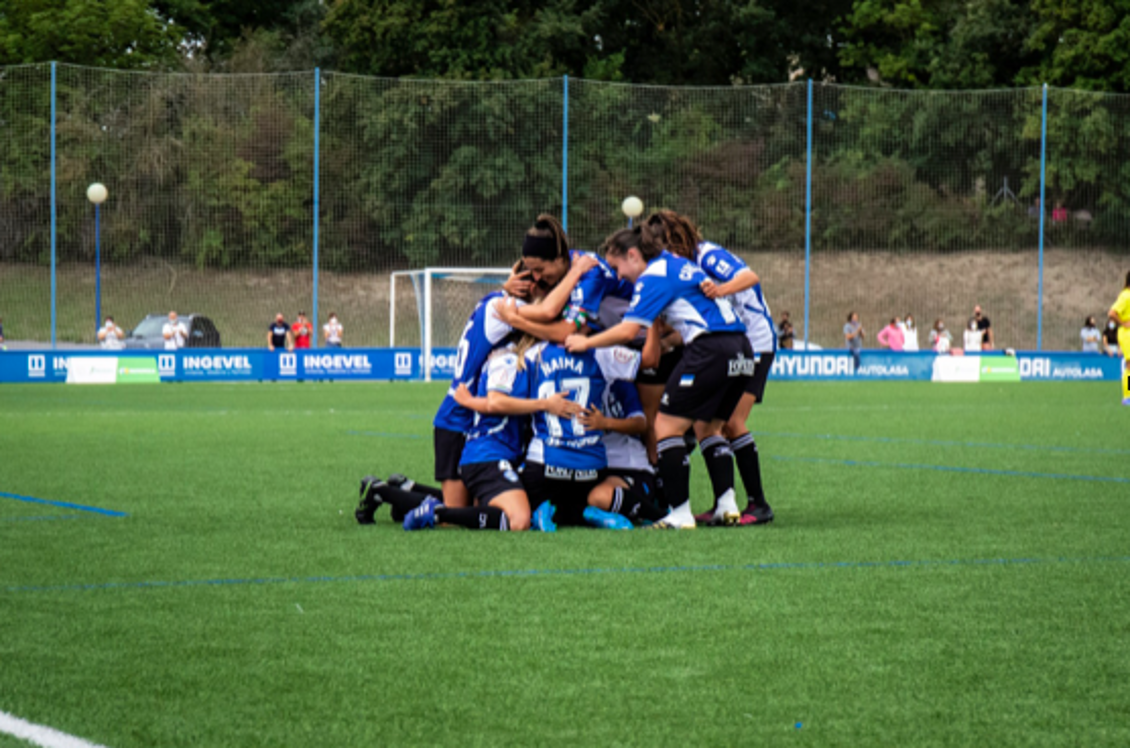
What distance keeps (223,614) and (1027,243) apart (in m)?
33.9

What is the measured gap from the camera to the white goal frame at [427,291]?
1190 inches

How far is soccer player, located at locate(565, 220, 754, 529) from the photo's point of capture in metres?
7.42

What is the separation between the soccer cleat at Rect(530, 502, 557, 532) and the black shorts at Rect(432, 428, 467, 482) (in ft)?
1.76

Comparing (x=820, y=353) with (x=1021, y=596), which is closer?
(x=1021, y=596)

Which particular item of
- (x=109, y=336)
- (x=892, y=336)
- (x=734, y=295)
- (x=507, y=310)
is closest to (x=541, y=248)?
(x=507, y=310)

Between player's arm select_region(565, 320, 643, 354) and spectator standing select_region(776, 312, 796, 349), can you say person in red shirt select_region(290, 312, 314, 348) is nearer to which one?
spectator standing select_region(776, 312, 796, 349)

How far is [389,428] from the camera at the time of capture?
52.6 feet

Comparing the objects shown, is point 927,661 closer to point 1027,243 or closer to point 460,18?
point 1027,243

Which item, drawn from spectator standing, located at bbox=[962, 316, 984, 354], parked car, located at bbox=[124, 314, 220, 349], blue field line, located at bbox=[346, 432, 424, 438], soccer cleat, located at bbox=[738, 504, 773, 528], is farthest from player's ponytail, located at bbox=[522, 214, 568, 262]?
spectator standing, located at bbox=[962, 316, 984, 354]

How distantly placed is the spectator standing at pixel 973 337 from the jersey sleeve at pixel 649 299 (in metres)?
29.2

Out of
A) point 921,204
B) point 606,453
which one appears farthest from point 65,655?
point 921,204

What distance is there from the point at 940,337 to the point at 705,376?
3006cm

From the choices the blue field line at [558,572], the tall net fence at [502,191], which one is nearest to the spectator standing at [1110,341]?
the tall net fence at [502,191]

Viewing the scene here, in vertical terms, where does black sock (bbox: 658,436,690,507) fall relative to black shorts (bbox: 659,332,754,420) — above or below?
below
